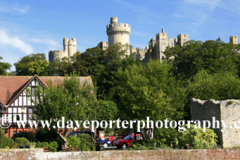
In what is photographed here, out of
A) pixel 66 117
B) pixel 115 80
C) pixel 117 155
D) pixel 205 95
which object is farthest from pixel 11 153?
pixel 115 80

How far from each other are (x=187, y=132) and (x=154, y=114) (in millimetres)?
3739

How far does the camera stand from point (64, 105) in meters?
24.5

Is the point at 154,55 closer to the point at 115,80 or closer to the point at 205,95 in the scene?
the point at 115,80

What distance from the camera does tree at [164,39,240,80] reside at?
44.2 meters

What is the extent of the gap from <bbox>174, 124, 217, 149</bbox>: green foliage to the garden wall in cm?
238

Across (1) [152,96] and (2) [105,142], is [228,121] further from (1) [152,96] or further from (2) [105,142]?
(2) [105,142]

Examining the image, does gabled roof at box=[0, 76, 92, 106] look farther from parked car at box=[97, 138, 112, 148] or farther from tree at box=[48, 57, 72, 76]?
tree at box=[48, 57, 72, 76]

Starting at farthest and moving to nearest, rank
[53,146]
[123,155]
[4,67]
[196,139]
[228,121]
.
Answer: [4,67], [53,146], [228,121], [196,139], [123,155]

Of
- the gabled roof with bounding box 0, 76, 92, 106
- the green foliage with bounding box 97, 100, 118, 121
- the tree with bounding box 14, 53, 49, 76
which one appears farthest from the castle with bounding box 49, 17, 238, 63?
the gabled roof with bounding box 0, 76, 92, 106

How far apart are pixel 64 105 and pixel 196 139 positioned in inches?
408

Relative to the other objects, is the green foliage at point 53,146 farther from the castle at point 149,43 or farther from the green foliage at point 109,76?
the castle at point 149,43

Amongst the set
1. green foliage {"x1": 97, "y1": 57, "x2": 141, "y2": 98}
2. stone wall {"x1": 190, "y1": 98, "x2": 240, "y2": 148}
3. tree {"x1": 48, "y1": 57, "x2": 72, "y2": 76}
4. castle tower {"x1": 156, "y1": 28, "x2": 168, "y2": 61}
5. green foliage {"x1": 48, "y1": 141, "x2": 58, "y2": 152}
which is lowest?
green foliage {"x1": 48, "y1": 141, "x2": 58, "y2": 152}

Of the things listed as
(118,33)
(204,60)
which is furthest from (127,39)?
(204,60)

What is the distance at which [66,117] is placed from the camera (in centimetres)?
2447
